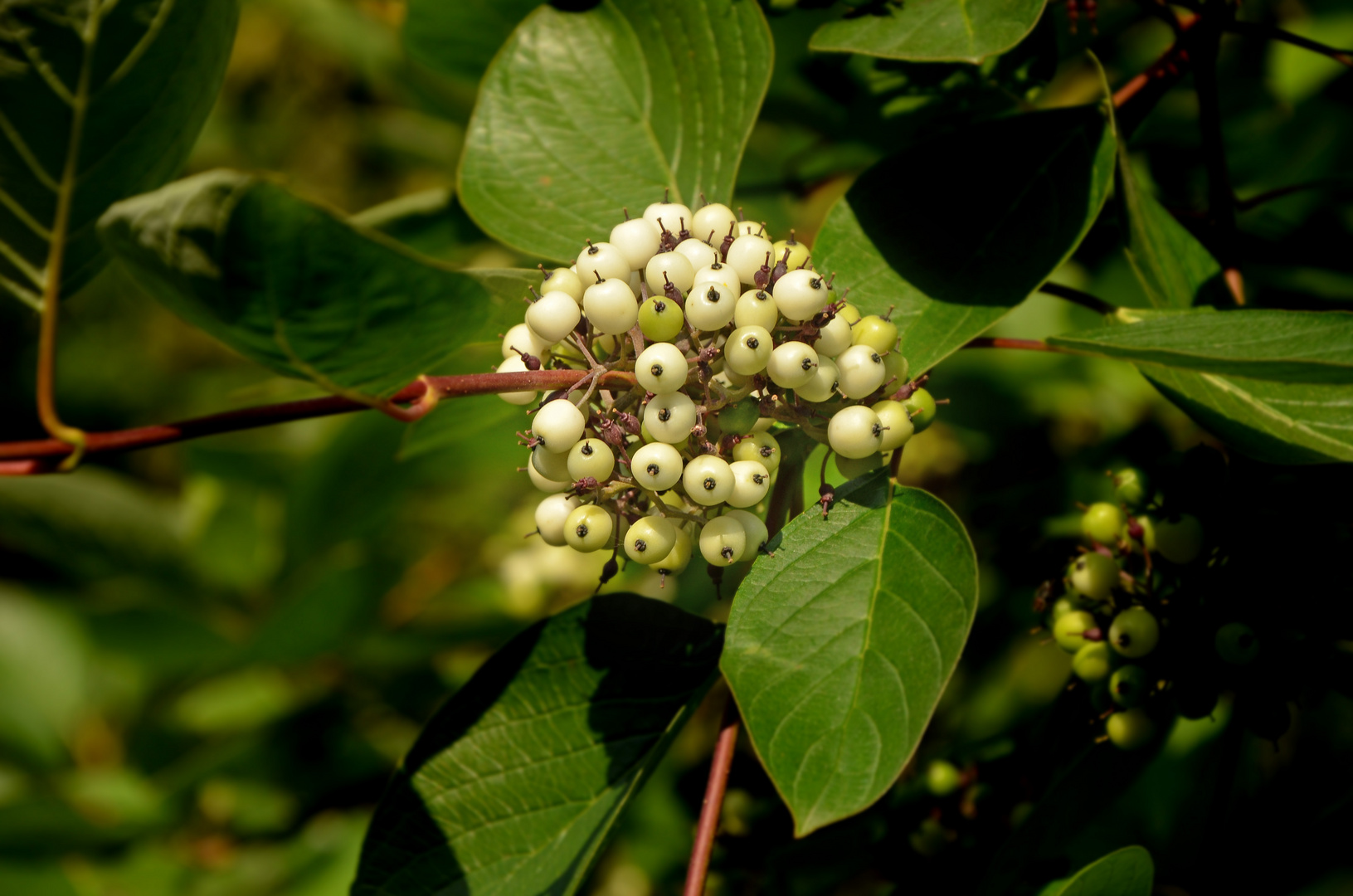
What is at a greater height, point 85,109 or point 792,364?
point 85,109

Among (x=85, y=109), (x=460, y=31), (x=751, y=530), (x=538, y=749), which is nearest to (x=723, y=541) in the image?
(x=751, y=530)

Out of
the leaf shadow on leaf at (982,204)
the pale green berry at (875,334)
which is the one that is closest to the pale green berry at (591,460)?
the pale green berry at (875,334)

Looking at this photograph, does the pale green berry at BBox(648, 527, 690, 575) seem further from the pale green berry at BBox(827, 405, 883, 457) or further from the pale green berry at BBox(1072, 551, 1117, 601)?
the pale green berry at BBox(1072, 551, 1117, 601)

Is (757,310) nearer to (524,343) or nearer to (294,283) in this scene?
(524,343)

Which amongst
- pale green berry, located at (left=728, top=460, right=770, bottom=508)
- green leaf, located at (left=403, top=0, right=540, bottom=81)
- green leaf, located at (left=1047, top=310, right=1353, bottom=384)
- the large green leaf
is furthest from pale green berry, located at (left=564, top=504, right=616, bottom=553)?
green leaf, located at (left=403, top=0, right=540, bottom=81)

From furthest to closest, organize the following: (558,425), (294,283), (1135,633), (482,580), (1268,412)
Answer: (482,580) → (1135,633) → (1268,412) → (558,425) → (294,283)

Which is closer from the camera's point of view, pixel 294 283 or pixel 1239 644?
pixel 294 283
